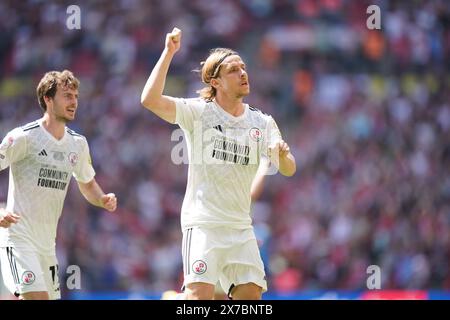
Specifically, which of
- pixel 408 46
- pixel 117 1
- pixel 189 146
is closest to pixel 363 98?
pixel 408 46

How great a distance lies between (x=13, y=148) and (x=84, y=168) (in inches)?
29.3

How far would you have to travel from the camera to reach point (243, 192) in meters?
7.64

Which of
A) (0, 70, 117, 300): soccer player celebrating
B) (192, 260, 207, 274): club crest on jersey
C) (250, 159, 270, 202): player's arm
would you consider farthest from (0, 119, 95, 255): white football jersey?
(250, 159, 270, 202): player's arm

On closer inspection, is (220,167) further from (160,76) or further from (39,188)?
(39,188)

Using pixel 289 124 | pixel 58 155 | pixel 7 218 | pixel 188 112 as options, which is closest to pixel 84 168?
pixel 58 155

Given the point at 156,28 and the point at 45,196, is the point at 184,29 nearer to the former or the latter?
the point at 156,28

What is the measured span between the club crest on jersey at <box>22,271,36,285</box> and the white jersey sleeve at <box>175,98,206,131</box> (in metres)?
1.57

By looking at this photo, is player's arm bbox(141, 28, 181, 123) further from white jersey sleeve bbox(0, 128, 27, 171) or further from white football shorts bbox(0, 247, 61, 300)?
white football shorts bbox(0, 247, 61, 300)

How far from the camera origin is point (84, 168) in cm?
841

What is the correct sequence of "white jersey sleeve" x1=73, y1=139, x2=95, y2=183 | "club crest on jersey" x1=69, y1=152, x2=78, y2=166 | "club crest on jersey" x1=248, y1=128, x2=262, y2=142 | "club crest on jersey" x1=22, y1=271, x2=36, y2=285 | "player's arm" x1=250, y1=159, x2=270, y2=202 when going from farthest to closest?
"white jersey sleeve" x1=73, y1=139, x2=95, y2=183, "club crest on jersey" x1=69, y1=152, x2=78, y2=166, "player's arm" x1=250, y1=159, x2=270, y2=202, "club crest on jersey" x1=248, y1=128, x2=262, y2=142, "club crest on jersey" x1=22, y1=271, x2=36, y2=285

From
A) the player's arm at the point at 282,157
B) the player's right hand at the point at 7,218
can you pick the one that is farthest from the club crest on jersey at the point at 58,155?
the player's arm at the point at 282,157

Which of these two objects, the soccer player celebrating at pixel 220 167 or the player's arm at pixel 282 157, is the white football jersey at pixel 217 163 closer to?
the soccer player celebrating at pixel 220 167

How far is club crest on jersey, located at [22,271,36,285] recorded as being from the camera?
25.1 feet
